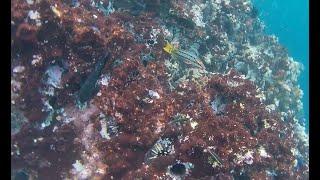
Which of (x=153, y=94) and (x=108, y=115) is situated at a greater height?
(x=153, y=94)

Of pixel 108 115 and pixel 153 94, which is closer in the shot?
pixel 108 115

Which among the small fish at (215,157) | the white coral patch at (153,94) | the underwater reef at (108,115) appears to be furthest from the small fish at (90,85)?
the small fish at (215,157)

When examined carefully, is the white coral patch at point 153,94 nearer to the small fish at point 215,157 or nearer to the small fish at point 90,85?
the small fish at point 90,85

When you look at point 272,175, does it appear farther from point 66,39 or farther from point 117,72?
point 66,39

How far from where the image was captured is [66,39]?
18.3ft

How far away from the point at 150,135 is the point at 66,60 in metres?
1.79

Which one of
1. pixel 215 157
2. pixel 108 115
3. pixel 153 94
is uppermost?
pixel 153 94

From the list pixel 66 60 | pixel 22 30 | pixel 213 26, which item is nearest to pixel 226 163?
pixel 66 60

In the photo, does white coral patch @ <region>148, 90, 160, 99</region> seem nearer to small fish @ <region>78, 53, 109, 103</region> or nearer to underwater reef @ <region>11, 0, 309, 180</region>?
underwater reef @ <region>11, 0, 309, 180</region>

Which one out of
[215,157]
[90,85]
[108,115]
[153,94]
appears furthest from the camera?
[153,94]

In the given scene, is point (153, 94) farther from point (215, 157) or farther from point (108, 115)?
point (215, 157)

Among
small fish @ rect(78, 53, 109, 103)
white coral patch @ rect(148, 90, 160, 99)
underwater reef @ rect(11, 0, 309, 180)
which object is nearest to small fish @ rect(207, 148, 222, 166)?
underwater reef @ rect(11, 0, 309, 180)

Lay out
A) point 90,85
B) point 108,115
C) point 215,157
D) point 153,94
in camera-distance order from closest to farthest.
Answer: point 215,157
point 108,115
point 90,85
point 153,94

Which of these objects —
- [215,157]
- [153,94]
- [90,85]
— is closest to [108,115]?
[90,85]
